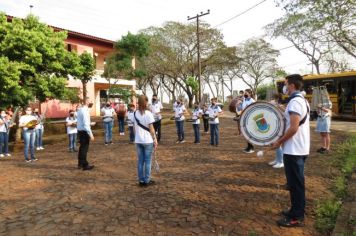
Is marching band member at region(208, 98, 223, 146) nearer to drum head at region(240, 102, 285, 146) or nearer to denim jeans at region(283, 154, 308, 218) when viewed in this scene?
drum head at region(240, 102, 285, 146)

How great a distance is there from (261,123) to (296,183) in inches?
53.1

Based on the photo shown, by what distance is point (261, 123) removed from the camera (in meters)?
5.68

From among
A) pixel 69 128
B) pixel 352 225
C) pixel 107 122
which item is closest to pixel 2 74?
pixel 69 128

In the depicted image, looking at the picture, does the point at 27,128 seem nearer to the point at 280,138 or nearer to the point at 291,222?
the point at 280,138

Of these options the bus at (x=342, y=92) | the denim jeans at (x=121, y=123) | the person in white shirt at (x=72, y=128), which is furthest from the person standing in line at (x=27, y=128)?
the bus at (x=342, y=92)

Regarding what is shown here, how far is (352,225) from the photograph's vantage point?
15.1ft

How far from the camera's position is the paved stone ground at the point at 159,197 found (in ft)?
15.5

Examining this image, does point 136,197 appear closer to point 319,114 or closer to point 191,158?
point 191,158

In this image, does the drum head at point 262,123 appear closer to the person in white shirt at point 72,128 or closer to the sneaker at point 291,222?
the sneaker at point 291,222

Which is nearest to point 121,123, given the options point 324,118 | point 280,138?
point 324,118

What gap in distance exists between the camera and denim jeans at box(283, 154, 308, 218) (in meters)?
4.61

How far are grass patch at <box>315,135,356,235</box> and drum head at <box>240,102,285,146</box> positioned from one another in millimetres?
1297

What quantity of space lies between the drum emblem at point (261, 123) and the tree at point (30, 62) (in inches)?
392

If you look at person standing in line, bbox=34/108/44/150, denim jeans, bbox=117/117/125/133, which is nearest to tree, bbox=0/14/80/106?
person standing in line, bbox=34/108/44/150
